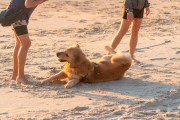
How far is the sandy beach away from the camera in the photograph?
20.1ft

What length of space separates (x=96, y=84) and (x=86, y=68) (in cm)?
28

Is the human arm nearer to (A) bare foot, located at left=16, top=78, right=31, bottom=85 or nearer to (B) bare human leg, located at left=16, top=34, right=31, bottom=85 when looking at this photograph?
(B) bare human leg, located at left=16, top=34, right=31, bottom=85

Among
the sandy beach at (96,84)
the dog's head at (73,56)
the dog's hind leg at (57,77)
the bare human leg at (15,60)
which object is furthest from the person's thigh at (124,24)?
the bare human leg at (15,60)

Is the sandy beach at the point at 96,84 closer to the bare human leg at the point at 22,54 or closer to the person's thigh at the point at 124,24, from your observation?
the bare human leg at the point at 22,54

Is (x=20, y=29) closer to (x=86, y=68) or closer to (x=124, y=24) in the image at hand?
(x=86, y=68)

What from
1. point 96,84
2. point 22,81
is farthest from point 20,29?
point 96,84

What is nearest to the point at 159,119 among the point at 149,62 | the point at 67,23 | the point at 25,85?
the point at 25,85

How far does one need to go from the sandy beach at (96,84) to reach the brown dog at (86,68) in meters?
0.10

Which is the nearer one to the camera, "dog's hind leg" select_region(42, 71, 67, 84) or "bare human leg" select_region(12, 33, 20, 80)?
"dog's hind leg" select_region(42, 71, 67, 84)

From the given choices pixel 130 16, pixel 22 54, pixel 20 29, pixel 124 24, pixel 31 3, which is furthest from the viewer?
pixel 124 24

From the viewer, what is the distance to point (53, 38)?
36.4 feet

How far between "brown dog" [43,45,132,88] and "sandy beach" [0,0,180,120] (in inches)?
4.0

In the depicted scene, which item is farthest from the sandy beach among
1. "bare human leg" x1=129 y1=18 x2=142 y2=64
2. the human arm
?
the human arm

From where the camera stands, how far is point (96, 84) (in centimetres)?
738
